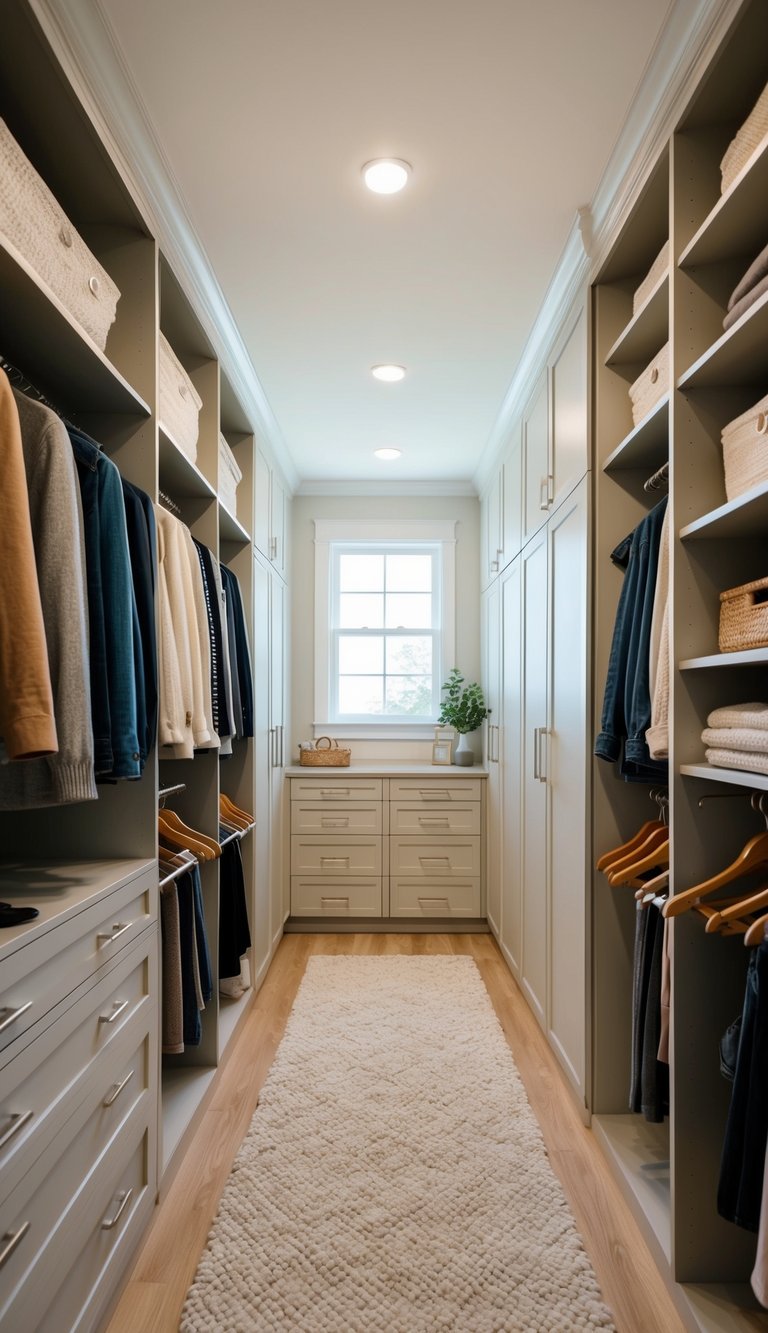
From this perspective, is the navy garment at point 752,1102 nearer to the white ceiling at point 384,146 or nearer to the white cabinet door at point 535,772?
the white cabinet door at point 535,772

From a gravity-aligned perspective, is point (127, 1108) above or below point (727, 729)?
below

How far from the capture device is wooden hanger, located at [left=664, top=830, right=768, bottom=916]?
5.20 feet

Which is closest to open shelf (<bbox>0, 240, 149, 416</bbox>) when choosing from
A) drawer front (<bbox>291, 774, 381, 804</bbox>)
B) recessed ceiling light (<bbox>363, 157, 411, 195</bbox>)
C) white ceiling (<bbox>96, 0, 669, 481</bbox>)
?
white ceiling (<bbox>96, 0, 669, 481</bbox>)

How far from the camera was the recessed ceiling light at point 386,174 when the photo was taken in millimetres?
2082

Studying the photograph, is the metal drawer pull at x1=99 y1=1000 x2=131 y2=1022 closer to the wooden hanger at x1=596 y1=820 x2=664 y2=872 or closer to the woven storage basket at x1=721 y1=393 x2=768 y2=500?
the wooden hanger at x1=596 y1=820 x2=664 y2=872

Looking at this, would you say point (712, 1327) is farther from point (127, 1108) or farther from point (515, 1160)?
point (127, 1108)

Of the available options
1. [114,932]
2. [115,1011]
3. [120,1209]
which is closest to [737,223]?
[114,932]

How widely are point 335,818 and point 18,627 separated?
3.51m

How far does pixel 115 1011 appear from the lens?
1710 millimetres

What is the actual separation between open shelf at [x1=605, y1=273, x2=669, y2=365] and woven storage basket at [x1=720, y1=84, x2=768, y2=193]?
265 mm

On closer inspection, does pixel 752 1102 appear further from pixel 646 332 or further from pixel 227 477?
pixel 227 477

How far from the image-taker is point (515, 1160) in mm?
2266

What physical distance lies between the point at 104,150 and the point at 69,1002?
1.70 meters

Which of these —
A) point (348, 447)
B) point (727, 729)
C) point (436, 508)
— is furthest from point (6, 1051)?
point (436, 508)
